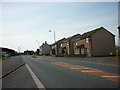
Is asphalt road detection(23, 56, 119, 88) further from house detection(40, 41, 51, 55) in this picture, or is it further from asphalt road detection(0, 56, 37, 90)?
house detection(40, 41, 51, 55)

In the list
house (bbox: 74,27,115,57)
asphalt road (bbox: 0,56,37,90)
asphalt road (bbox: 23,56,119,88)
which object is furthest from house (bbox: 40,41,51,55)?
asphalt road (bbox: 23,56,119,88)

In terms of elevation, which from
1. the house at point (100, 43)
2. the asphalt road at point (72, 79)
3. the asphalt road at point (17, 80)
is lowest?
the asphalt road at point (17, 80)

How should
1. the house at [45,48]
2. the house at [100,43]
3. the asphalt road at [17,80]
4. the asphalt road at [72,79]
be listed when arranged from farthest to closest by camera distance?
the house at [45,48] < the house at [100,43] < the asphalt road at [17,80] < the asphalt road at [72,79]

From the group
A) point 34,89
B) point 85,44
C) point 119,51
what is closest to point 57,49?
point 85,44

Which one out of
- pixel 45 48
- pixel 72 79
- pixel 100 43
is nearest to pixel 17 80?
pixel 72 79

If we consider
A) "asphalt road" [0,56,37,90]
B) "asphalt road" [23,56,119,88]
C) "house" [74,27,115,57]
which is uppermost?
"house" [74,27,115,57]

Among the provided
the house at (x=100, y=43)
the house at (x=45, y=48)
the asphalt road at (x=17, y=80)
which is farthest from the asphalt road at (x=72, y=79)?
the house at (x=45, y=48)

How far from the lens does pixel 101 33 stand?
4400 cm

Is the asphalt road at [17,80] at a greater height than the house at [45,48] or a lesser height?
lesser

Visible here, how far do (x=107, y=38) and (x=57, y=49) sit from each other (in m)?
43.8

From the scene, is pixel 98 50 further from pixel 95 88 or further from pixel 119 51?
pixel 95 88

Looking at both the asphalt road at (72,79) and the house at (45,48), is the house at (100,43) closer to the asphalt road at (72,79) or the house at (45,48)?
the asphalt road at (72,79)

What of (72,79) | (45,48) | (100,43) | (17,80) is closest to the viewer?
(72,79)

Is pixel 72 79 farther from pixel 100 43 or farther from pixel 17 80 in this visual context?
pixel 100 43
